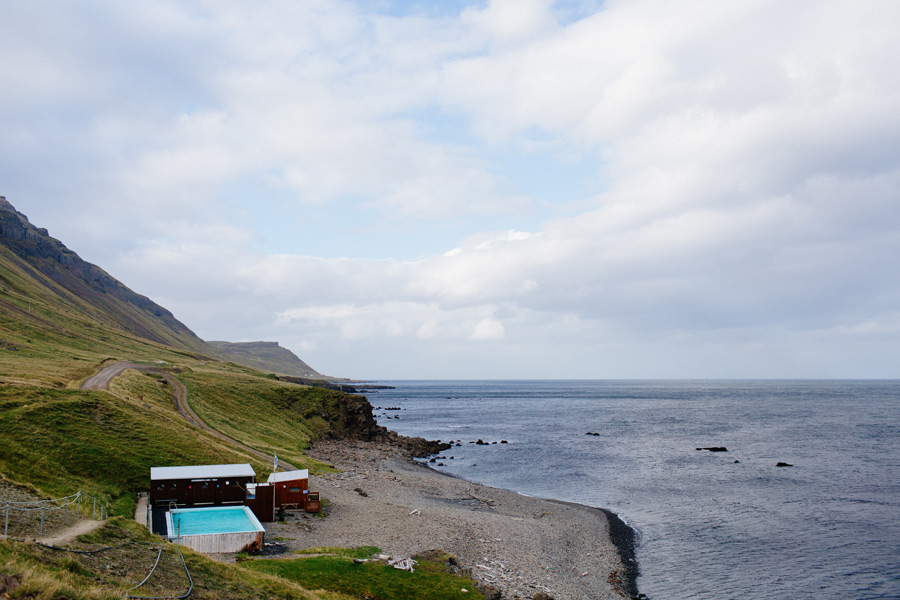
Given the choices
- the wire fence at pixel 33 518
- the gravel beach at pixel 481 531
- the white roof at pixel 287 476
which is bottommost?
the gravel beach at pixel 481 531

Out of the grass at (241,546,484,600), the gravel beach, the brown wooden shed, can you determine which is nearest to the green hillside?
the grass at (241,546,484,600)

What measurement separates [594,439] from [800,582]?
258 ft

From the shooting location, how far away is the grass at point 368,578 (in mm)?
28781

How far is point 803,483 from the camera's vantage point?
71.2 metres

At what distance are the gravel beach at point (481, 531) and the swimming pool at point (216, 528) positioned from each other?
8.85ft

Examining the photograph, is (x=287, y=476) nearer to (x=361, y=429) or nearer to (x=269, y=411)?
(x=269, y=411)

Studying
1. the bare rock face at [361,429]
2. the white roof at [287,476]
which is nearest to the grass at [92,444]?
the white roof at [287,476]

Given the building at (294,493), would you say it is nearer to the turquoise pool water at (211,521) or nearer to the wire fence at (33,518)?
the turquoise pool water at (211,521)

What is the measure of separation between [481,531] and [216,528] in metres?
21.6

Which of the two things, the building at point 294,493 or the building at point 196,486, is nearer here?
the building at point 196,486

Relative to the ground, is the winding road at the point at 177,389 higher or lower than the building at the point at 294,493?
higher

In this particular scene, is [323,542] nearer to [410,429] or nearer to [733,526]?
[733,526]

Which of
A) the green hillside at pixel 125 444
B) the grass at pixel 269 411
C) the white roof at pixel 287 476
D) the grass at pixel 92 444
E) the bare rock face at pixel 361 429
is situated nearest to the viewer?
Result: the green hillside at pixel 125 444

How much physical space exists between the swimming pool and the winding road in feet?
69.6
